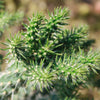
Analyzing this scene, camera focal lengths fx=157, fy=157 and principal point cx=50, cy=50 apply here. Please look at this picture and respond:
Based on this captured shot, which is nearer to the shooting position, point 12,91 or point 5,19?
point 12,91

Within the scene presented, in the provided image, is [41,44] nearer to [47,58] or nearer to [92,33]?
[47,58]

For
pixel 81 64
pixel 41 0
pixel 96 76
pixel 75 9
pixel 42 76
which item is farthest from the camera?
pixel 75 9

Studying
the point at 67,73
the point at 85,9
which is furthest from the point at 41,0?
the point at 67,73

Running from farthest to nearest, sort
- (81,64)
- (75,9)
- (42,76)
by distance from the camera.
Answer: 1. (75,9)
2. (81,64)
3. (42,76)

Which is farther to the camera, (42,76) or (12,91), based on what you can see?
(12,91)

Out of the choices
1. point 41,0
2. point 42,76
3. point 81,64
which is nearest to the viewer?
point 42,76

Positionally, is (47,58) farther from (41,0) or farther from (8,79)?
(41,0)

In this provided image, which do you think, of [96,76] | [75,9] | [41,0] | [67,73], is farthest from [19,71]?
[75,9]

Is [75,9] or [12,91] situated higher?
[75,9]

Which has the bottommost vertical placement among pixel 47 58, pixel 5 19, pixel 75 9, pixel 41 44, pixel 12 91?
pixel 12 91
